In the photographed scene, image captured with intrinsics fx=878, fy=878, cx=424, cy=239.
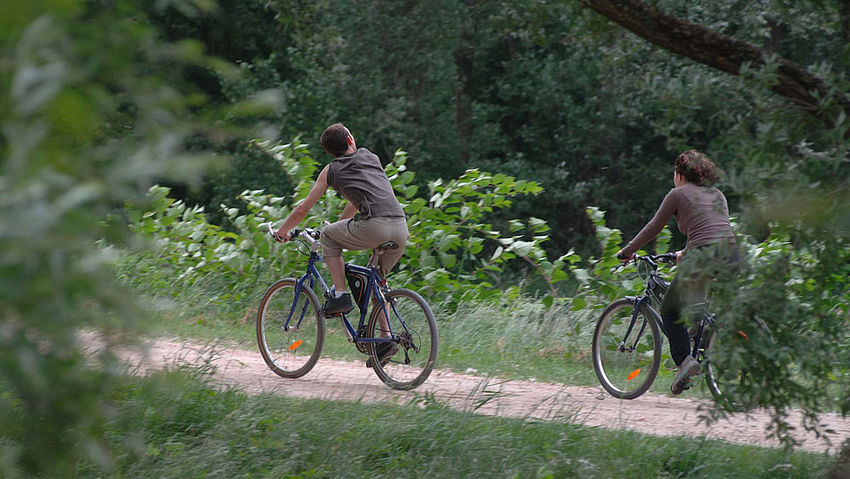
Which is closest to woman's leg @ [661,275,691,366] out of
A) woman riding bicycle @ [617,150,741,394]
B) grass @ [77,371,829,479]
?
woman riding bicycle @ [617,150,741,394]

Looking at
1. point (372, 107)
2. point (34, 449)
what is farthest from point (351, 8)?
point (34, 449)

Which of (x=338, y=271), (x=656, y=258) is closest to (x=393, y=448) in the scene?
(x=338, y=271)

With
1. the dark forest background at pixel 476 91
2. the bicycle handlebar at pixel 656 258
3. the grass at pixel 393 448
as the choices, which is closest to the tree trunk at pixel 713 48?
the grass at pixel 393 448

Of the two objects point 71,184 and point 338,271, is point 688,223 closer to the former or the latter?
point 338,271

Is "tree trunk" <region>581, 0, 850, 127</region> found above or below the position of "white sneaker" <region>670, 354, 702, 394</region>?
above

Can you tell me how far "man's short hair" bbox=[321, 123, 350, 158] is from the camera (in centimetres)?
662

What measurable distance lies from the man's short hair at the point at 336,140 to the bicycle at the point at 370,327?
0.79 meters

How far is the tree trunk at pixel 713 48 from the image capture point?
14.6 ft

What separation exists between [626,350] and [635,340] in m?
0.11

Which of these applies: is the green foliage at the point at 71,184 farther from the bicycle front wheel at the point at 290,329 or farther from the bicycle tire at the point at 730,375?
the bicycle front wheel at the point at 290,329

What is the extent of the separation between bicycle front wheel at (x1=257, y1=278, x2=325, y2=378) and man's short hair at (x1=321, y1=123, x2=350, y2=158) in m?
1.24

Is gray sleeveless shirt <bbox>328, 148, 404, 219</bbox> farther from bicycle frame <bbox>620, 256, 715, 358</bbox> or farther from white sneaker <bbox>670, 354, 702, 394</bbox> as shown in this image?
white sneaker <bbox>670, 354, 702, 394</bbox>

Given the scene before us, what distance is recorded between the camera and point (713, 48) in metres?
4.75

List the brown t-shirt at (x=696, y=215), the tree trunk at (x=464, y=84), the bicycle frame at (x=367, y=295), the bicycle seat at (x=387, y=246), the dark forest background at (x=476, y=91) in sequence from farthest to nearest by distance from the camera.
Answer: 1. the tree trunk at (x=464, y=84)
2. the dark forest background at (x=476, y=91)
3. the bicycle frame at (x=367, y=295)
4. the bicycle seat at (x=387, y=246)
5. the brown t-shirt at (x=696, y=215)
